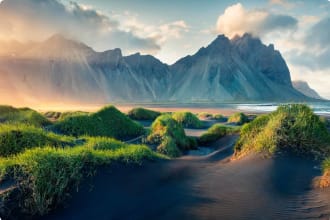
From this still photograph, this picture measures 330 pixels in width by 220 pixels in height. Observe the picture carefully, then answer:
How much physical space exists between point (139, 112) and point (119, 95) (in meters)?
151

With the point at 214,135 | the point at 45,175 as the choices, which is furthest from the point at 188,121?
the point at 45,175

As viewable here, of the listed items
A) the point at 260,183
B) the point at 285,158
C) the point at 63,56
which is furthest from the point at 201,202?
the point at 63,56

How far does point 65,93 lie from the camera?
5704 inches

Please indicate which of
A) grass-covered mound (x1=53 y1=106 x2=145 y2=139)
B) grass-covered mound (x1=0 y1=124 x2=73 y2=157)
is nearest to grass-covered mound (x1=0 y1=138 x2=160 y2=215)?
grass-covered mound (x1=0 y1=124 x2=73 y2=157)

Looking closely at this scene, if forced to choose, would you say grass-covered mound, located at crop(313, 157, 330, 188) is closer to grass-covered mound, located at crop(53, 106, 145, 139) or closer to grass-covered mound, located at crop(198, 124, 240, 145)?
grass-covered mound, located at crop(198, 124, 240, 145)

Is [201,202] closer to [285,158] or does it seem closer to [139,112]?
[285,158]

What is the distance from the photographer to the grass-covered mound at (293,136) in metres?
9.06

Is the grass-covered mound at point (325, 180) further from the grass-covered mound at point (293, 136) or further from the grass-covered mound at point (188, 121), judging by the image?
the grass-covered mound at point (188, 121)

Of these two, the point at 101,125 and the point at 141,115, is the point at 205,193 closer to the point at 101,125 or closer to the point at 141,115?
the point at 101,125

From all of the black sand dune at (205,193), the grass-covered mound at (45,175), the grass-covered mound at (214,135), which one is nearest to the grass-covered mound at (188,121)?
the grass-covered mound at (214,135)

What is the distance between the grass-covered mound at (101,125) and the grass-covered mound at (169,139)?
209 cm

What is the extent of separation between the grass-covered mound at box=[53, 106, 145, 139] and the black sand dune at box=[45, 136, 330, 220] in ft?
24.1

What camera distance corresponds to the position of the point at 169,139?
13516mm

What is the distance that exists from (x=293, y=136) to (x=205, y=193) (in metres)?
4.38
